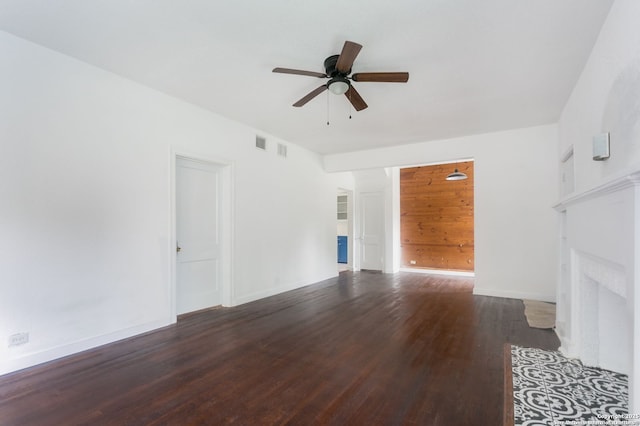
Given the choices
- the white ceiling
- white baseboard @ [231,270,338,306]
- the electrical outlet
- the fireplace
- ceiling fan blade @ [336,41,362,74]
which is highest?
the white ceiling

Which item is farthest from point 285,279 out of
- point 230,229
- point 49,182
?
point 49,182

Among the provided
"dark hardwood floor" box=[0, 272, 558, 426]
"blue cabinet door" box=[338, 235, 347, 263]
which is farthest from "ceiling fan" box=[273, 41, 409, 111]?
"blue cabinet door" box=[338, 235, 347, 263]

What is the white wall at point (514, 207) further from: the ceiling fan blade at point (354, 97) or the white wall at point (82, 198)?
the white wall at point (82, 198)

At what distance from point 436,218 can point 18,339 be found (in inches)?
309

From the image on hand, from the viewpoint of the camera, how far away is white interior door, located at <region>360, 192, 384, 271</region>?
26.3 ft

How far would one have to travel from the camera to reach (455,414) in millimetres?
1952

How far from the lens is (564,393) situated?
2178 mm

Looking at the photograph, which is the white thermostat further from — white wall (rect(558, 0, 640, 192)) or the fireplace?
the fireplace

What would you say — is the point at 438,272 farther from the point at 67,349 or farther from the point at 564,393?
the point at 67,349

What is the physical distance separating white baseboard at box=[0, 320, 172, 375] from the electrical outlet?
0.12 metres

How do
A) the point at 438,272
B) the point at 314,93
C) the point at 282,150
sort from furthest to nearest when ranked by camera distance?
the point at 438,272
the point at 282,150
the point at 314,93

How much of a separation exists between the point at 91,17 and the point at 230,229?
288cm

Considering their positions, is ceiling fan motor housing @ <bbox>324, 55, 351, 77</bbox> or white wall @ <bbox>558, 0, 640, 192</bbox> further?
ceiling fan motor housing @ <bbox>324, 55, 351, 77</bbox>

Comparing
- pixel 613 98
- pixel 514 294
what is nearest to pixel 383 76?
pixel 613 98
